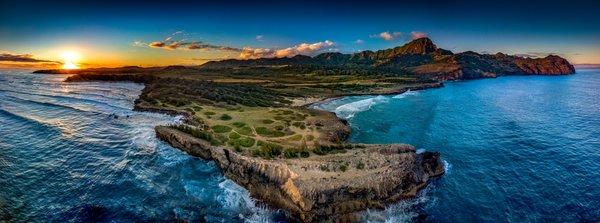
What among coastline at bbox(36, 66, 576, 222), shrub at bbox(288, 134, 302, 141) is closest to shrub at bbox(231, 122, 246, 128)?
shrub at bbox(288, 134, 302, 141)

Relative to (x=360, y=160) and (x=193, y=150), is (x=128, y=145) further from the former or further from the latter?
(x=360, y=160)

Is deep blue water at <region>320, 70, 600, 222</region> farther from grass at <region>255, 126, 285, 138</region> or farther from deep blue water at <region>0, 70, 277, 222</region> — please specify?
deep blue water at <region>0, 70, 277, 222</region>

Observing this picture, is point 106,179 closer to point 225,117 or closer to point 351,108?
point 225,117

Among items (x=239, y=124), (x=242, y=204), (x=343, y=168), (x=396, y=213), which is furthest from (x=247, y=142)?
(x=396, y=213)

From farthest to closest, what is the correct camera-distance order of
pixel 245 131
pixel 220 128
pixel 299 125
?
pixel 299 125 < pixel 220 128 < pixel 245 131

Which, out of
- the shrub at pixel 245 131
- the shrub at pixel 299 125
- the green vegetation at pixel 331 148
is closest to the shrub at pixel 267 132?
the shrub at pixel 245 131

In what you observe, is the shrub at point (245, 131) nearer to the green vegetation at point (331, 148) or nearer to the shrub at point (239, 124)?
the shrub at point (239, 124)
